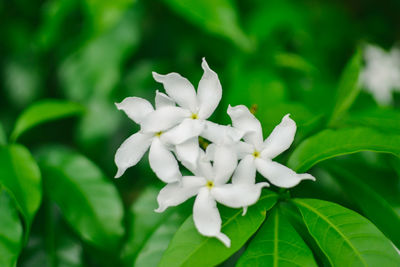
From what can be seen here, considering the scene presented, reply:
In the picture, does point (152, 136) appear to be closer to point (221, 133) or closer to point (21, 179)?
point (221, 133)

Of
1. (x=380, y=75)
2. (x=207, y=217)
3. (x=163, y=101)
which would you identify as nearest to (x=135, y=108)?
(x=163, y=101)

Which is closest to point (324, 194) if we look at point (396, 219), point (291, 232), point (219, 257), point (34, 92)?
point (396, 219)

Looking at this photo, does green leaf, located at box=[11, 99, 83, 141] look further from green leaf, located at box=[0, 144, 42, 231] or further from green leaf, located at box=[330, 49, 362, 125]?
green leaf, located at box=[330, 49, 362, 125]

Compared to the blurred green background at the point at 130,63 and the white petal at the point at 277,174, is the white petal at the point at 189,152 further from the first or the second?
the blurred green background at the point at 130,63

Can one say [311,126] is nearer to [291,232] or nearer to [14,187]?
[291,232]

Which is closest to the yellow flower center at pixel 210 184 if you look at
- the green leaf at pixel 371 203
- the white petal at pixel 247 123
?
the white petal at pixel 247 123

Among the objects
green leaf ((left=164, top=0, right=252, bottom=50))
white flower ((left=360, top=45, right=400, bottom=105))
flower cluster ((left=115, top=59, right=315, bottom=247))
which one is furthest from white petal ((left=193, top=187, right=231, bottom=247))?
white flower ((left=360, top=45, right=400, bottom=105))
